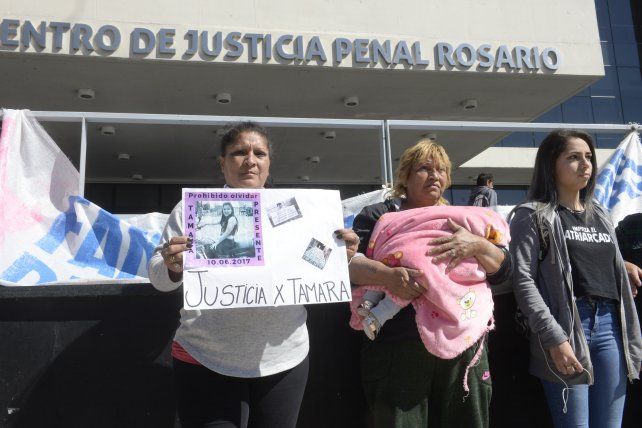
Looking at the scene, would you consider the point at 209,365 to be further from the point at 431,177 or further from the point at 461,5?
the point at 461,5

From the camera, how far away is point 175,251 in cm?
188

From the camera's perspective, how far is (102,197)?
1562 centimetres

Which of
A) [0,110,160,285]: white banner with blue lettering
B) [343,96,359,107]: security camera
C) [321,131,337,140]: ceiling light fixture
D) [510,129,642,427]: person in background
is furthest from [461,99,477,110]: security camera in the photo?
[0,110,160,285]: white banner with blue lettering

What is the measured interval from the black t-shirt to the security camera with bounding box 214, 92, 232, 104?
8.18 metres

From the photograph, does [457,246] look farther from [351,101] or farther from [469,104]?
[469,104]

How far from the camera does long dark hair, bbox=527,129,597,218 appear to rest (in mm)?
2693

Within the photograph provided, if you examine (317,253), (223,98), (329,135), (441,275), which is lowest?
(441,275)

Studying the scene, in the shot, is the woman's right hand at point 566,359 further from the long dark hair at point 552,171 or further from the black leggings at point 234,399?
the black leggings at point 234,399

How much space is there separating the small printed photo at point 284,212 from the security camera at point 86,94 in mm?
8670

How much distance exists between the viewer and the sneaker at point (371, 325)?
226 cm

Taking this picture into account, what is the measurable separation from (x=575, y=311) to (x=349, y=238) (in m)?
1.10

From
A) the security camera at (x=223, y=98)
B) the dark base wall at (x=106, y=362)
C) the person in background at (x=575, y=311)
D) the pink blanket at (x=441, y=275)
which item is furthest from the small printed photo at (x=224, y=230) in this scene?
the security camera at (x=223, y=98)

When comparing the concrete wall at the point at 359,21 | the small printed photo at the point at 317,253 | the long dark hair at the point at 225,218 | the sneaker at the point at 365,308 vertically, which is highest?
the concrete wall at the point at 359,21

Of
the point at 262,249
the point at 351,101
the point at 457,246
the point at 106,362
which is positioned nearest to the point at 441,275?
the point at 457,246
